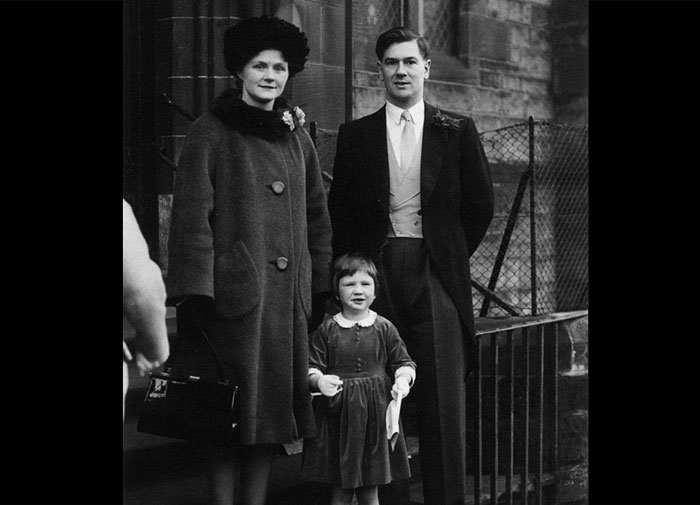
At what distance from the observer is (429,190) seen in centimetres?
450

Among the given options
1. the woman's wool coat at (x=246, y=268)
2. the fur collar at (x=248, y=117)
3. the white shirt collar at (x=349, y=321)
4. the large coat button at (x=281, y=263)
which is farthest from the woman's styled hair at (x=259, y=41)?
the white shirt collar at (x=349, y=321)

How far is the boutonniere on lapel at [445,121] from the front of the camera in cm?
457

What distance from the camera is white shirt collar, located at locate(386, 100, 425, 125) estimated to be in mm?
4543

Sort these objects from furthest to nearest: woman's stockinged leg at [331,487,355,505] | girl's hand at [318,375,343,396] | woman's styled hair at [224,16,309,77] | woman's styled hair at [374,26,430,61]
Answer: woman's styled hair at [374,26,430,61] < woman's stockinged leg at [331,487,355,505] < girl's hand at [318,375,343,396] < woman's styled hair at [224,16,309,77]

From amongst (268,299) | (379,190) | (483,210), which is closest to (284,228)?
(268,299)

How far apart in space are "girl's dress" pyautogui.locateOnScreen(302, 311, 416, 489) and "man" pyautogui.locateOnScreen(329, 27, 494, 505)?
0.95 feet

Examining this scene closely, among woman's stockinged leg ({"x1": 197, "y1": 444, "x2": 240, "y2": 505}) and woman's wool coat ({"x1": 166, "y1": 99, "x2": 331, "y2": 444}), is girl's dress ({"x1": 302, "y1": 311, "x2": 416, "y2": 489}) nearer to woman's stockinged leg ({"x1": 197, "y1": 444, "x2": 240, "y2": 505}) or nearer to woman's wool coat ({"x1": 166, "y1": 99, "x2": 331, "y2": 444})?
woman's wool coat ({"x1": 166, "y1": 99, "x2": 331, "y2": 444})

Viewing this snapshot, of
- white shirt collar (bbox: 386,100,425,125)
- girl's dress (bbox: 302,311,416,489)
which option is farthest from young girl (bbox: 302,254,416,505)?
white shirt collar (bbox: 386,100,425,125)

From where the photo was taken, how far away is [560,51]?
277 inches

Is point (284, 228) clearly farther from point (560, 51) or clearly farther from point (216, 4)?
point (560, 51)

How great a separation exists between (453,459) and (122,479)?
141cm

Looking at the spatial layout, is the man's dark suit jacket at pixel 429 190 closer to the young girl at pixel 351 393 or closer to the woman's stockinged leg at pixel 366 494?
the young girl at pixel 351 393

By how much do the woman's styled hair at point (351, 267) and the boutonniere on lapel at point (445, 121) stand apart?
2.31 ft

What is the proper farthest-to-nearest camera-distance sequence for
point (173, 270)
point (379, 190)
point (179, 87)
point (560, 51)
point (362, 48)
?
point (560, 51)
point (362, 48)
point (179, 87)
point (379, 190)
point (173, 270)
